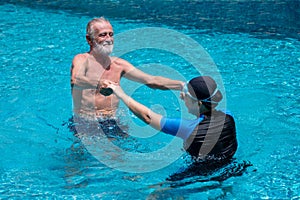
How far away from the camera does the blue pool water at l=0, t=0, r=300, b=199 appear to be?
14.3 ft

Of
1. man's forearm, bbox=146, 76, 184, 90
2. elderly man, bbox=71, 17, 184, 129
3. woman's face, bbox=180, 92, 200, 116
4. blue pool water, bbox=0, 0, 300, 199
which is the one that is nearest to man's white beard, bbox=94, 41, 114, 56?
elderly man, bbox=71, 17, 184, 129

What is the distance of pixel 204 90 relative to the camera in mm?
3703

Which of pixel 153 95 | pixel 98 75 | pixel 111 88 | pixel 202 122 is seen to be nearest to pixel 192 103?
pixel 202 122

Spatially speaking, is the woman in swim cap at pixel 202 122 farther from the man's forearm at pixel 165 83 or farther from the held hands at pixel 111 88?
the man's forearm at pixel 165 83

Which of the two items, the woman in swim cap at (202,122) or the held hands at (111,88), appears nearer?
the woman in swim cap at (202,122)

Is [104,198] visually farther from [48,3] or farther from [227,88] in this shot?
[48,3]

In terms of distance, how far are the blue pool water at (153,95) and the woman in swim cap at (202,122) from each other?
1.20ft

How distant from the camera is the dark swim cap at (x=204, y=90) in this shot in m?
3.71

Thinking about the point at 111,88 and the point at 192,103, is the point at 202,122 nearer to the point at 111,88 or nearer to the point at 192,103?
the point at 192,103

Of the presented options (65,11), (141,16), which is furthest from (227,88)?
(65,11)

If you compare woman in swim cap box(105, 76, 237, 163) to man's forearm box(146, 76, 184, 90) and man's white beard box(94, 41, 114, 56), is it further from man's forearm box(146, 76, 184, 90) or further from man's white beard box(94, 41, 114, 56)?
man's white beard box(94, 41, 114, 56)

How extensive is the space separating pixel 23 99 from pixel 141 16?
4.59 metres

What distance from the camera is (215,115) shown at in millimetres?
3826

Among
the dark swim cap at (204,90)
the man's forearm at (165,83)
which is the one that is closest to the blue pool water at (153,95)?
the man's forearm at (165,83)
